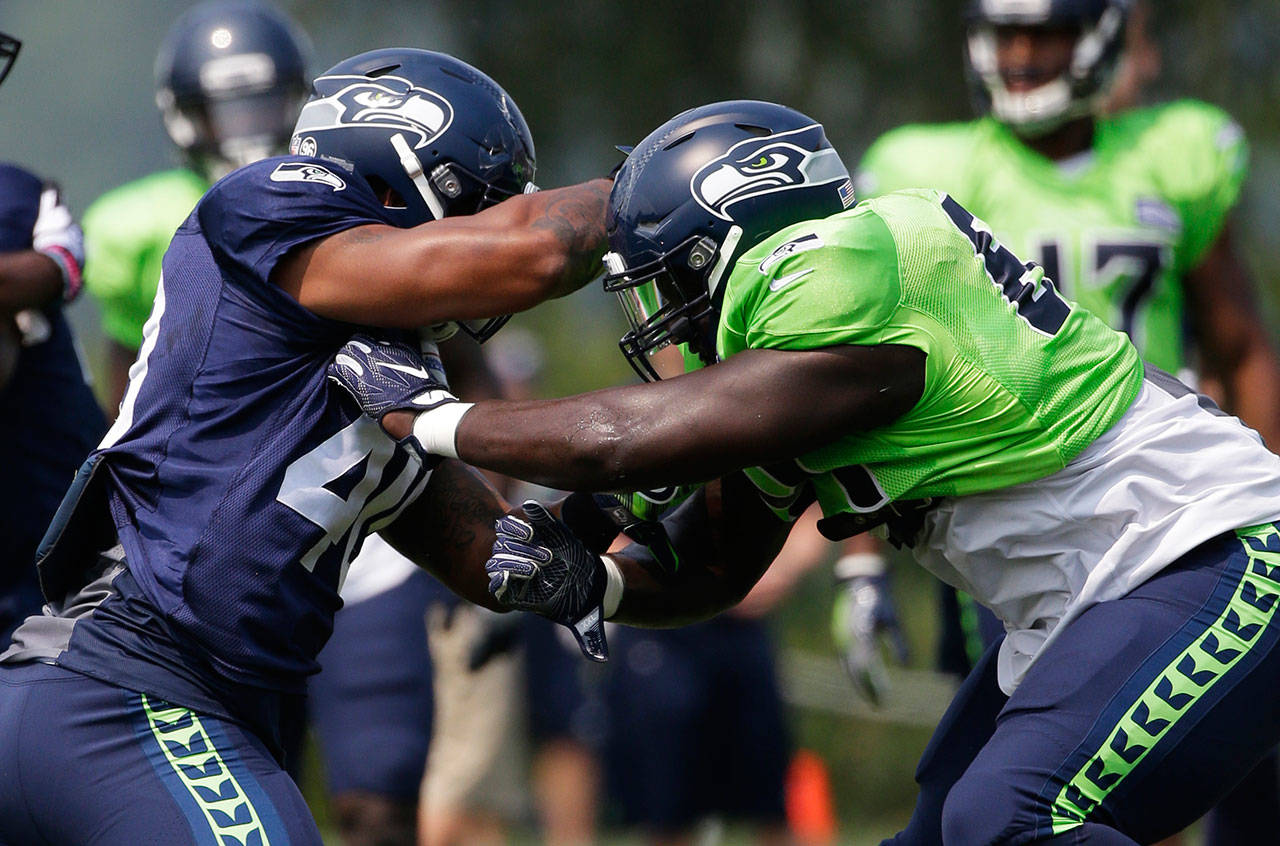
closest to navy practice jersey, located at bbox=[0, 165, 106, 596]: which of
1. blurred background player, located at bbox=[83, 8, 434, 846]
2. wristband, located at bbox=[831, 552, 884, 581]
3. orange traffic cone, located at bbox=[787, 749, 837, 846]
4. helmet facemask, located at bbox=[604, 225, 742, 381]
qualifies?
blurred background player, located at bbox=[83, 8, 434, 846]

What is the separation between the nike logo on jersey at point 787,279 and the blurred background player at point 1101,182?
89.2 inches

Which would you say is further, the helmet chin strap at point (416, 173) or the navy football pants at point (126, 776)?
the helmet chin strap at point (416, 173)

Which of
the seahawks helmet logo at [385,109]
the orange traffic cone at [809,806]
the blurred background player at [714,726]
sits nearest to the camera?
the seahawks helmet logo at [385,109]

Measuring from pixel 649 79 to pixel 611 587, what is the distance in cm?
1228

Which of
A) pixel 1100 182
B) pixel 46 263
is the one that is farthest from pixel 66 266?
pixel 1100 182

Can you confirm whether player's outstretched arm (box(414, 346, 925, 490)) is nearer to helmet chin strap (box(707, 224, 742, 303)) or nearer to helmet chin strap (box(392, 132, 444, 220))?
helmet chin strap (box(707, 224, 742, 303))

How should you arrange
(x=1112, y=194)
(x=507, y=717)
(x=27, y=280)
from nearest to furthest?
(x=27, y=280) → (x=1112, y=194) → (x=507, y=717)

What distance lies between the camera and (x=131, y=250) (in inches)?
222

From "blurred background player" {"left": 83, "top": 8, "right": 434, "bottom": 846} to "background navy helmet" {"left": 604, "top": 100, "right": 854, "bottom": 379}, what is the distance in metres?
1.99

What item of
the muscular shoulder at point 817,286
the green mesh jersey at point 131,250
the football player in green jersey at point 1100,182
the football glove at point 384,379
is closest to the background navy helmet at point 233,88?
the green mesh jersey at point 131,250

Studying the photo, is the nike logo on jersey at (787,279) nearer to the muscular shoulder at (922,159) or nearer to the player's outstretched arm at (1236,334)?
the muscular shoulder at (922,159)

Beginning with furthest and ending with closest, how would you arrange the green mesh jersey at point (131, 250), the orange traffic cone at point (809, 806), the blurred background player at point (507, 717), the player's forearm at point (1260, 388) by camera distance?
the orange traffic cone at point (809, 806) → the green mesh jersey at point (131, 250) → the blurred background player at point (507, 717) → the player's forearm at point (1260, 388)

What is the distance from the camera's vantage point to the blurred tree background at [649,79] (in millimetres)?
10547

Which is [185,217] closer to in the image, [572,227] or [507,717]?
[507,717]
